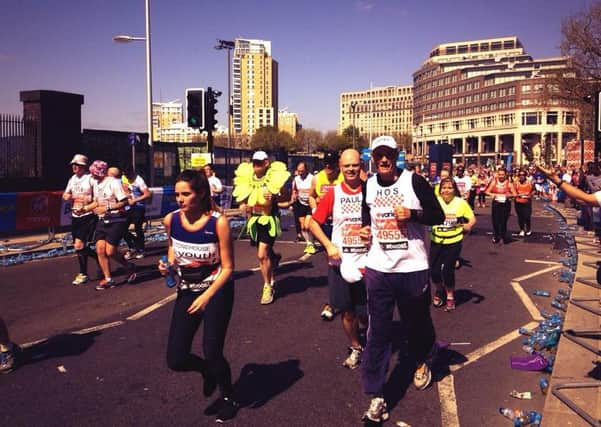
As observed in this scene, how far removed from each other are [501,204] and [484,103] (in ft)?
375

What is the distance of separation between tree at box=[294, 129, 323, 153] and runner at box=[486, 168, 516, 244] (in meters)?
85.6

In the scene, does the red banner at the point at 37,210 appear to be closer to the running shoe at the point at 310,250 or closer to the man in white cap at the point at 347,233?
the running shoe at the point at 310,250

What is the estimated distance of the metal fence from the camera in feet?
57.5

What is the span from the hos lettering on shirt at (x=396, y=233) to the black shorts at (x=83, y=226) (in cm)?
597

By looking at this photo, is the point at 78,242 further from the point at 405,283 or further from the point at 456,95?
the point at 456,95

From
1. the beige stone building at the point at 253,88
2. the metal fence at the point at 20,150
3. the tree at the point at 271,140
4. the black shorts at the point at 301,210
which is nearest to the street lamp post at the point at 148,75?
the metal fence at the point at 20,150

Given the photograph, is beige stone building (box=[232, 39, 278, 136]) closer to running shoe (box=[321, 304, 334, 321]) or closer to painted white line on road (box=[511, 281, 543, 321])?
painted white line on road (box=[511, 281, 543, 321])

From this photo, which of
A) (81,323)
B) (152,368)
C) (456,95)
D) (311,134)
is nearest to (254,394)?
(152,368)

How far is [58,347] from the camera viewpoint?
5.74 metres

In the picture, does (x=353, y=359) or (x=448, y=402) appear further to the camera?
(x=353, y=359)

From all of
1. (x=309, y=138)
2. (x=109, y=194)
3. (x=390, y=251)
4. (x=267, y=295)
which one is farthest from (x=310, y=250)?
(x=309, y=138)

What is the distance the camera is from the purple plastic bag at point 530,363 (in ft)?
16.9

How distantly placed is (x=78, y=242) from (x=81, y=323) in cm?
244

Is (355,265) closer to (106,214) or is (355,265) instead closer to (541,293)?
(541,293)
